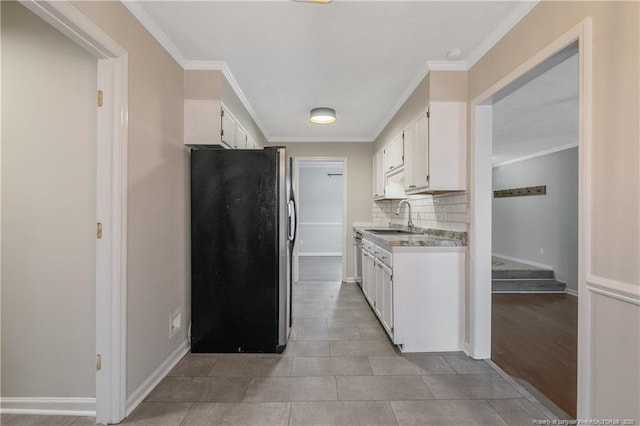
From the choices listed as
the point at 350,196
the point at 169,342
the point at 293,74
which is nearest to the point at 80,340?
the point at 169,342

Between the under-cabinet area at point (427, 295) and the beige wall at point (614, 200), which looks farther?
the under-cabinet area at point (427, 295)

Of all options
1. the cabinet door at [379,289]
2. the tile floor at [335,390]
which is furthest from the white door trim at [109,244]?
the cabinet door at [379,289]

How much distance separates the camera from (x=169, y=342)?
88.5 inches

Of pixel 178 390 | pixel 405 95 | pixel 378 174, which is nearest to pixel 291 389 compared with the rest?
pixel 178 390

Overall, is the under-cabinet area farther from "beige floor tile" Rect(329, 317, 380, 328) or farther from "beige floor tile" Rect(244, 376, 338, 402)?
"beige floor tile" Rect(244, 376, 338, 402)

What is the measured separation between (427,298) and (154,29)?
295 centimetres

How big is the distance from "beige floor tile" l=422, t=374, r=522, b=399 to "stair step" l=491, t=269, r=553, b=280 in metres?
3.05

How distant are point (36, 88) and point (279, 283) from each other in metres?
2.07

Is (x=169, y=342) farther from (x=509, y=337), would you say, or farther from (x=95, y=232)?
(x=509, y=337)

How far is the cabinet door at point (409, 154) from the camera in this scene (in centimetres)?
298

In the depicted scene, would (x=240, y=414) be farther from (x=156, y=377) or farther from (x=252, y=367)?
(x=156, y=377)

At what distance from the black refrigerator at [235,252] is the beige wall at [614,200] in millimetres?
2022

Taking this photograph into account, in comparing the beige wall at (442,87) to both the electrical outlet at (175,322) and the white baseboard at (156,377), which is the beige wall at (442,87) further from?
the white baseboard at (156,377)

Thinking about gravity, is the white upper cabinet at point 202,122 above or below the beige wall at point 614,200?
above
